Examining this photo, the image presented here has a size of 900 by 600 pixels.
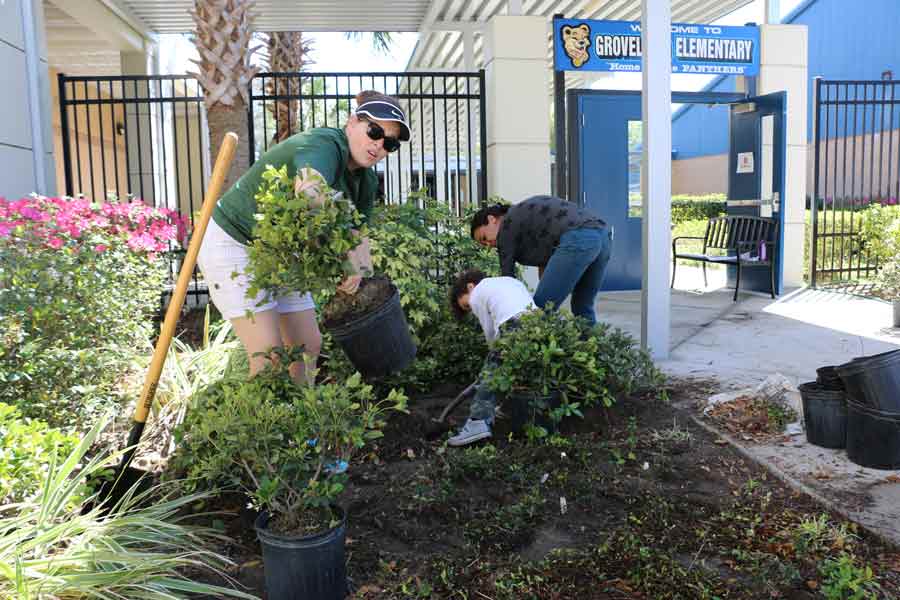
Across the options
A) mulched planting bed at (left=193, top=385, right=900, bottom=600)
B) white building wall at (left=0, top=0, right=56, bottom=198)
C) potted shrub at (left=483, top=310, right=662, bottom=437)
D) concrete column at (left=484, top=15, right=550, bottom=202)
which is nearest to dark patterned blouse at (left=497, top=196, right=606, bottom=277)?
potted shrub at (left=483, top=310, right=662, bottom=437)

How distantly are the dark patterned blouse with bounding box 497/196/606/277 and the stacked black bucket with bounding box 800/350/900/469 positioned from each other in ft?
5.62

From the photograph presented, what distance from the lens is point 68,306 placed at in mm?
3955

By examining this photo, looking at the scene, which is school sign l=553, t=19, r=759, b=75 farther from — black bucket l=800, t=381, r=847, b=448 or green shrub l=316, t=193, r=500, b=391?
black bucket l=800, t=381, r=847, b=448

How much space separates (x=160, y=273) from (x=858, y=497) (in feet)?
15.9

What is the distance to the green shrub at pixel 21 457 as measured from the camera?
269 cm

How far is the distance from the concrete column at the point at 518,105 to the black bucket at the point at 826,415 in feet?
15.1

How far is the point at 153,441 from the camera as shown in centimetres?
401

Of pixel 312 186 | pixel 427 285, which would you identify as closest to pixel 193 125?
pixel 427 285

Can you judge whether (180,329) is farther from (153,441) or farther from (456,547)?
(456,547)

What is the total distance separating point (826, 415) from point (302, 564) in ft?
8.76

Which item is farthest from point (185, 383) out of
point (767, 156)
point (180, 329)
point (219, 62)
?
point (767, 156)

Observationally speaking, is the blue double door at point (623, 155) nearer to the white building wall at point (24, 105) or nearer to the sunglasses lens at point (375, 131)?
the white building wall at point (24, 105)

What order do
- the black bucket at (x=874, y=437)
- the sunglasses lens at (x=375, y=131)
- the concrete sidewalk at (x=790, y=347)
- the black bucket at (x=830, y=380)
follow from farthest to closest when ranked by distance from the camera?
1. the black bucket at (x=830, y=380)
2. the black bucket at (x=874, y=437)
3. the concrete sidewalk at (x=790, y=347)
4. the sunglasses lens at (x=375, y=131)

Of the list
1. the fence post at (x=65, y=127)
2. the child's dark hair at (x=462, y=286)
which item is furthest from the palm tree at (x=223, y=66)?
the child's dark hair at (x=462, y=286)
